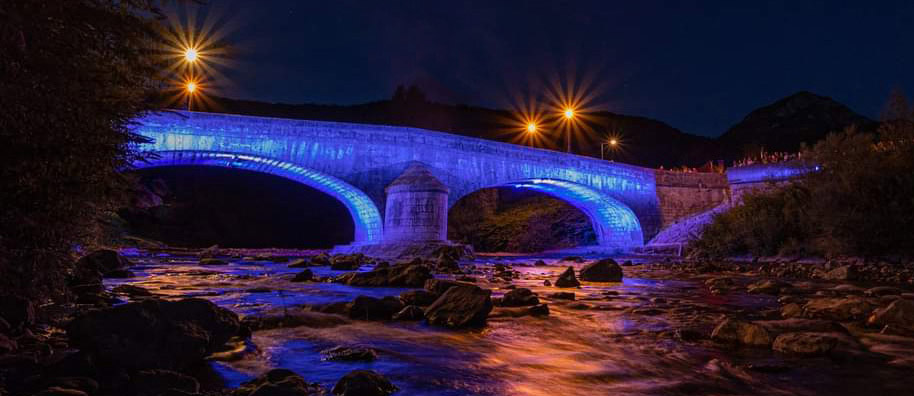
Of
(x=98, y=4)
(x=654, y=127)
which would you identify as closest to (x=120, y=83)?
(x=98, y=4)

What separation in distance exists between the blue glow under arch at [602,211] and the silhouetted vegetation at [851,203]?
1632cm

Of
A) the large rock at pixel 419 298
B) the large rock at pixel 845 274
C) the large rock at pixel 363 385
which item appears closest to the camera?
the large rock at pixel 363 385

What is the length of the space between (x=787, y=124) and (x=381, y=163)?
296 feet

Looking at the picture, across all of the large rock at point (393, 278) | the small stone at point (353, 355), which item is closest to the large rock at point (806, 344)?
the small stone at point (353, 355)

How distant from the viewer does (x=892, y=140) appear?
16.0 m

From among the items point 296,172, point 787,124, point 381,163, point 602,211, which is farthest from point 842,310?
point 787,124

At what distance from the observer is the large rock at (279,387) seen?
2.22 metres

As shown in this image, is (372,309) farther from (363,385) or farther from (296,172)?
(296,172)

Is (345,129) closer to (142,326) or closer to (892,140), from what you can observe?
(892,140)

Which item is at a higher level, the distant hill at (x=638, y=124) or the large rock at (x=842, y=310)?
the distant hill at (x=638, y=124)

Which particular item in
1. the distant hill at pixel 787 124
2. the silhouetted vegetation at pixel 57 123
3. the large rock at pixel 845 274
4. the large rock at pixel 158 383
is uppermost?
the distant hill at pixel 787 124

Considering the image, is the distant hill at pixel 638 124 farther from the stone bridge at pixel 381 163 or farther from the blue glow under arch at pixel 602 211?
the stone bridge at pixel 381 163

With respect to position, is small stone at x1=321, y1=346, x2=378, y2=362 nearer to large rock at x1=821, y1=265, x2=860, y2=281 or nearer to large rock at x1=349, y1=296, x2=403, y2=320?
large rock at x1=349, y1=296, x2=403, y2=320

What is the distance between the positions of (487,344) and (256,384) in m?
1.97
